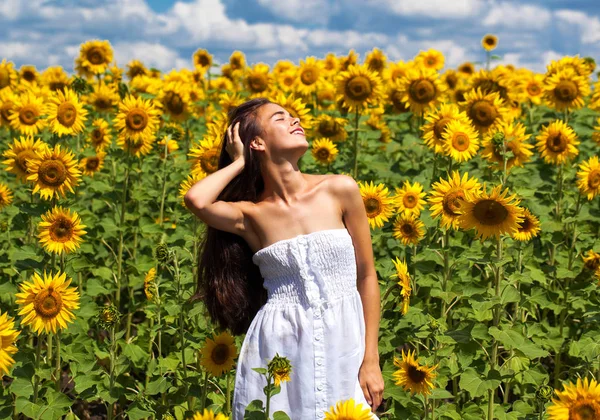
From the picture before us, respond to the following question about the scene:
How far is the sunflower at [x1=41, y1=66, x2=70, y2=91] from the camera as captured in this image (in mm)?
9516

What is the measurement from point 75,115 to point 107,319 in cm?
227

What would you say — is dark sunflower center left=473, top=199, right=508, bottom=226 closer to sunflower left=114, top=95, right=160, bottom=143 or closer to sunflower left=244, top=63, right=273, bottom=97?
sunflower left=114, top=95, right=160, bottom=143

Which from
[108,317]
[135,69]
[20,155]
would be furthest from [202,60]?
[108,317]

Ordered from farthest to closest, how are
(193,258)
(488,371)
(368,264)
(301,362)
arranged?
(193,258) → (488,371) → (368,264) → (301,362)

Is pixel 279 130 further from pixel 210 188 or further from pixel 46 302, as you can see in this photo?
pixel 46 302

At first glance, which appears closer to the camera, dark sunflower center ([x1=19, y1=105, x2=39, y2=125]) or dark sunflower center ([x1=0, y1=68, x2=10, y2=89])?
dark sunflower center ([x1=19, y1=105, x2=39, y2=125])

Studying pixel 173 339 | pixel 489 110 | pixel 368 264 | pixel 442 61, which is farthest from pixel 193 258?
pixel 442 61

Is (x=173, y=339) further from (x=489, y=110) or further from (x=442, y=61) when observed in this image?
(x=442, y=61)

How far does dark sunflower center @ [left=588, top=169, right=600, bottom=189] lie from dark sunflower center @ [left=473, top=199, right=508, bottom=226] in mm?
1999

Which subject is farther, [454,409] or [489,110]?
[489,110]

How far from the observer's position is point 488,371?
3969 millimetres

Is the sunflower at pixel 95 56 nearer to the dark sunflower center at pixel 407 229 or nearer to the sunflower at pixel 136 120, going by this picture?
the sunflower at pixel 136 120

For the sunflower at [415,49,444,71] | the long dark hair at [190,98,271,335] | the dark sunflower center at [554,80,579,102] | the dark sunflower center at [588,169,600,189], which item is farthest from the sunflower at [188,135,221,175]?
the sunflower at [415,49,444,71]

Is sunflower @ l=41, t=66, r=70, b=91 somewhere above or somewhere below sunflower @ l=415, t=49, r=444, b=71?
below
